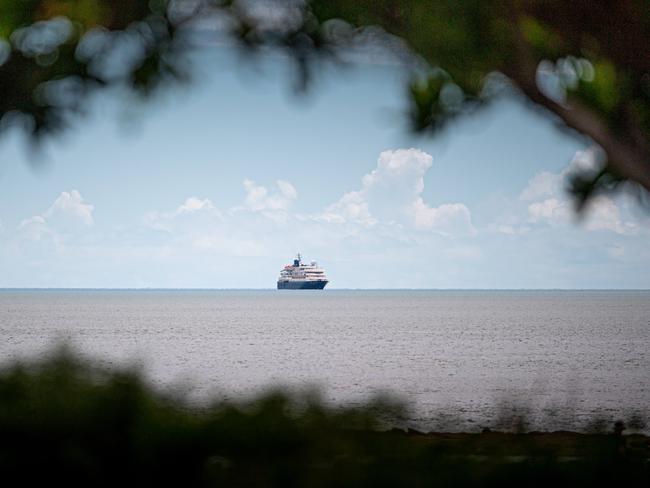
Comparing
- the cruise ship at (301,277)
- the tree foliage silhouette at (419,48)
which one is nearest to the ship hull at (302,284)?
the cruise ship at (301,277)

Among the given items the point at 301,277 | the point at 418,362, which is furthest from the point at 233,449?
the point at 301,277

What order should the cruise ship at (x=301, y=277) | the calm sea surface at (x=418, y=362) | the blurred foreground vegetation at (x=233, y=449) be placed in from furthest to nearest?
the cruise ship at (x=301, y=277) < the calm sea surface at (x=418, y=362) < the blurred foreground vegetation at (x=233, y=449)

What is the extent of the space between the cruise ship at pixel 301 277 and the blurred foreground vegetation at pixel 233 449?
15421 cm

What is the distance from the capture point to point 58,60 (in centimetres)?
507

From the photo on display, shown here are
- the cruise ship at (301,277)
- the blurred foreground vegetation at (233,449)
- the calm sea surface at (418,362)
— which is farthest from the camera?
the cruise ship at (301,277)

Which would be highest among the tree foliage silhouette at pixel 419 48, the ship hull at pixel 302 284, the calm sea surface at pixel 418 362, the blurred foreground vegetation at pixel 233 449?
the tree foliage silhouette at pixel 419 48

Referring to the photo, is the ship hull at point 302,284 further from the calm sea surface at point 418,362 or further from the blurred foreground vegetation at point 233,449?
the blurred foreground vegetation at point 233,449

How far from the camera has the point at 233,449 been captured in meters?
4.16

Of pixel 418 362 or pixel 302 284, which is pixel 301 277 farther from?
pixel 418 362

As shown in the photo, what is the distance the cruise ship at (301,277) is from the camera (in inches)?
6294

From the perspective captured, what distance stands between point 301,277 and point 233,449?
159m

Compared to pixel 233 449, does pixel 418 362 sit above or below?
below

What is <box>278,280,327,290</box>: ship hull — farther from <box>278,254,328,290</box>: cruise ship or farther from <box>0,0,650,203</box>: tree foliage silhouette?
<box>0,0,650,203</box>: tree foliage silhouette

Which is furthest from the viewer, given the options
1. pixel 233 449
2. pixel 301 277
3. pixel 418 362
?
pixel 301 277
